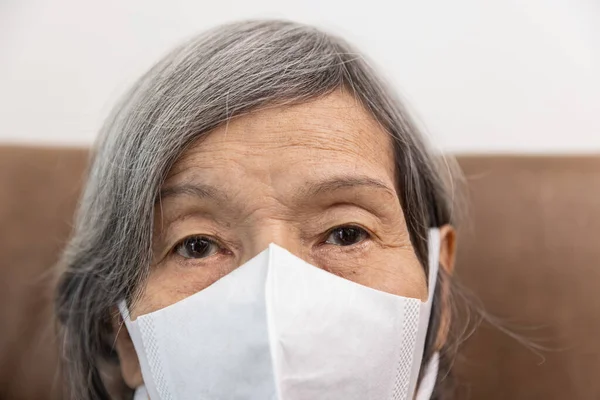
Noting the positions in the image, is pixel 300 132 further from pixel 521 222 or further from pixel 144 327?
pixel 521 222

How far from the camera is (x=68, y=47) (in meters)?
1.56

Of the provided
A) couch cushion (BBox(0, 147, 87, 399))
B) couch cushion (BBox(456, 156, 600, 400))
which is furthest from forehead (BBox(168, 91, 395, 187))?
couch cushion (BBox(0, 147, 87, 399))

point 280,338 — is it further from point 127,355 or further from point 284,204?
point 127,355

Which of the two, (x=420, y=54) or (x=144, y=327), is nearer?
(x=144, y=327)

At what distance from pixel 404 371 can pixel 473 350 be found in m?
0.42

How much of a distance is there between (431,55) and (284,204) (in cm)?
77

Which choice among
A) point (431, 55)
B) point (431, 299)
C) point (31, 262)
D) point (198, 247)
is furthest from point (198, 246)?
point (431, 55)

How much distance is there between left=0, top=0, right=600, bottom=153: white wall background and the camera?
4.64ft

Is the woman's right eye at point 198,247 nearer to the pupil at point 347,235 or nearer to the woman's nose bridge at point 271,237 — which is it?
the woman's nose bridge at point 271,237

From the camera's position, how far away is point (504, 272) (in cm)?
123

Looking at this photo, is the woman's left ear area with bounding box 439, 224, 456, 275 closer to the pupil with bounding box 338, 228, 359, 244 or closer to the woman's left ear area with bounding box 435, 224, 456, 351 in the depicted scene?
the woman's left ear area with bounding box 435, 224, 456, 351

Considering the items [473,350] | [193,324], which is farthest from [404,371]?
[473,350]

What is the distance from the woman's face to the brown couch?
38 cm

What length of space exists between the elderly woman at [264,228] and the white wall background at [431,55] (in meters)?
0.47
